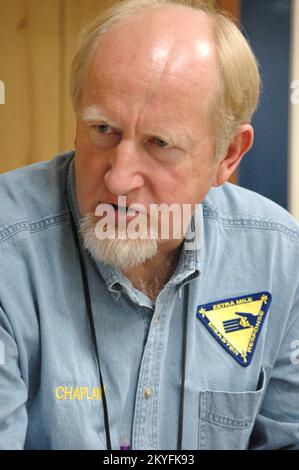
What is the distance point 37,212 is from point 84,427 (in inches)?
14.2

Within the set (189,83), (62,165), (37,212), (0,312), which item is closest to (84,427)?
(0,312)

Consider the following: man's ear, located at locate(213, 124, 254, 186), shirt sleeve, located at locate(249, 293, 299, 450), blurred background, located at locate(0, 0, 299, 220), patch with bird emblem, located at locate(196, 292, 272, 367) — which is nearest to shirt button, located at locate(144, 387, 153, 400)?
patch with bird emblem, located at locate(196, 292, 272, 367)

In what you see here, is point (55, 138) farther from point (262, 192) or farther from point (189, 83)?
point (189, 83)

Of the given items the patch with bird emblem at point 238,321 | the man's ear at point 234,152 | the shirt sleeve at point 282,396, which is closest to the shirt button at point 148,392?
the patch with bird emblem at point 238,321

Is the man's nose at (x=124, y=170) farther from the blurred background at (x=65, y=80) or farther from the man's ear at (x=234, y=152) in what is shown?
the blurred background at (x=65, y=80)

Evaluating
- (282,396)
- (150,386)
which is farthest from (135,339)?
(282,396)

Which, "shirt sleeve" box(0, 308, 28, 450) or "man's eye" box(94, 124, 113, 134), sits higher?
"man's eye" box(94, 124, 113, 134)

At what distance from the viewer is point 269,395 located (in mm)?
1264

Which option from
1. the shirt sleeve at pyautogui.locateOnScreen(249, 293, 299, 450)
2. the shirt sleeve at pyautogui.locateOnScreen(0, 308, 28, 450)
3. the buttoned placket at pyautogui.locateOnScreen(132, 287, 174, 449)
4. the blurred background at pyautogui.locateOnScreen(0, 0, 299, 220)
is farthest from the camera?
the blurred background at pyautogui.locateOnScreen(0, 0, 299, 220)

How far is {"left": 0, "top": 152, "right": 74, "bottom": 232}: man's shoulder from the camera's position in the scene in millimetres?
1070

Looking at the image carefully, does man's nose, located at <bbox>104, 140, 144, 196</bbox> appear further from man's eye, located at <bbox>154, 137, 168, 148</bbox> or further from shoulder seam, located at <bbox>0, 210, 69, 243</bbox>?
shoulder seam, located at <bbox>0, 210, 69, 243</bbox>

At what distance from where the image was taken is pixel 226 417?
1179 millimetres

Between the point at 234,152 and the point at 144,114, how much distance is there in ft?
0.90

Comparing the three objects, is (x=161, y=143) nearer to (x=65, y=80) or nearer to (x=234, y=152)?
(x=234, y=152)
